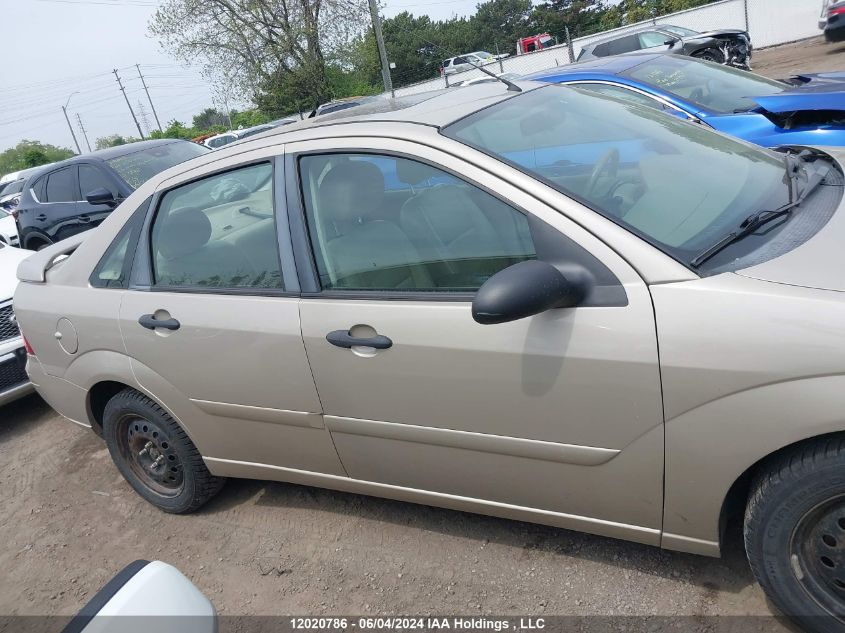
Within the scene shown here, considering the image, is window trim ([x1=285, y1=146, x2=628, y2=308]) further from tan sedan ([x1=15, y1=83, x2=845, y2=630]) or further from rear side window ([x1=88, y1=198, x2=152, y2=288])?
rear side window ([x1=88, y1=198, x2=152, y2=288])

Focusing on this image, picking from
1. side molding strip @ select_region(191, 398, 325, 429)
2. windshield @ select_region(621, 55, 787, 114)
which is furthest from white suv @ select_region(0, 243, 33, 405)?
windshield @ select_region(621, 55, 787, 114)

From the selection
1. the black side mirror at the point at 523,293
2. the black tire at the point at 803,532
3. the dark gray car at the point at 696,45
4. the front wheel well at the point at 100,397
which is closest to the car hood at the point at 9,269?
the front wheel well at the point at 100,397

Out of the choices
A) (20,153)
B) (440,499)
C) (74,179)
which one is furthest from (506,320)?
(20,153)

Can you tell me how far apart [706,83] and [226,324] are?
4.59 meters

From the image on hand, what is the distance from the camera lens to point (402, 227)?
2484 mm

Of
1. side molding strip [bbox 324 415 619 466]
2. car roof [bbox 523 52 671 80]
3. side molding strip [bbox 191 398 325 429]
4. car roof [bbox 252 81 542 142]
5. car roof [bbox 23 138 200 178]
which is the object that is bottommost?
side molding strip [bbox 324 415 619 466]

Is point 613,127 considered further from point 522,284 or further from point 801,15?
point 801,15

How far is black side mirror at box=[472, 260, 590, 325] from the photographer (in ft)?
6.35

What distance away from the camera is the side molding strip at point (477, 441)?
2.16 metres

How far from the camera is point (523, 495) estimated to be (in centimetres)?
237

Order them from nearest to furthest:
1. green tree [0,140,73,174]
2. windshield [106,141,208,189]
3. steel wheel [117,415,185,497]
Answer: steel wheel [117,415,185,497], windshield [106,141,208,189], green tree [0,140,73,174]

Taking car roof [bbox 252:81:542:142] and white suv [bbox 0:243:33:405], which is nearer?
car roof [bbox 252:81:542:142]

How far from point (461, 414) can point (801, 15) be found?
2613cm

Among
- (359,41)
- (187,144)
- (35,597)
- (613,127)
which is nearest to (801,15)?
(359,41)
